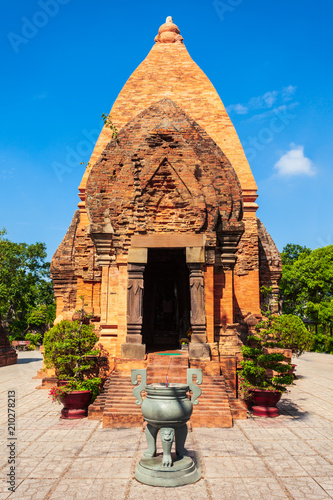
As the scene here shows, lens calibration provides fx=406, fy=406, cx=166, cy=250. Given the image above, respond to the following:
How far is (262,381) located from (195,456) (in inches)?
125

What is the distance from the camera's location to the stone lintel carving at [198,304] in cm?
897

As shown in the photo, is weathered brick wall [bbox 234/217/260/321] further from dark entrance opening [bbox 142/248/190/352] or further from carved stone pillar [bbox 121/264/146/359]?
carved stone pillar [bbox 121/264/146/359]

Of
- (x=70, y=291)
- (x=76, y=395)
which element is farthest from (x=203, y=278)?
(x=70, y=291)

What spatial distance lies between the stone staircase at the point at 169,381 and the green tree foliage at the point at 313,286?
79.2 ft

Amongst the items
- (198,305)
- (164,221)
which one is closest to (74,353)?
(198,305)

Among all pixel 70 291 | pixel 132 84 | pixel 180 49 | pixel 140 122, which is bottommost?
pixel 70 291

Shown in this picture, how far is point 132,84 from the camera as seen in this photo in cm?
1777

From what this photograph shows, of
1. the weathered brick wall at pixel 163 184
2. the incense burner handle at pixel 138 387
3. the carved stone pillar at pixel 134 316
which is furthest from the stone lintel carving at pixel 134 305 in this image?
the incense burner handle at pixel 138 387

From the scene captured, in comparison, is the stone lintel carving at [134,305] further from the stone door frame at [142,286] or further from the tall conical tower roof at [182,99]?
the tall conical tower roof at [182,99]

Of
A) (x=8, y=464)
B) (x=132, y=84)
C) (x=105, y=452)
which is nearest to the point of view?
(x=8, y=464)

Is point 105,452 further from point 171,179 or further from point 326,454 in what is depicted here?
point 171,179

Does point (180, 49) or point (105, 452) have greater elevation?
point (180, 49)

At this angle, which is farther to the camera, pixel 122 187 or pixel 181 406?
pixel 122 187

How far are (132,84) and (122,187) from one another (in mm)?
9740
